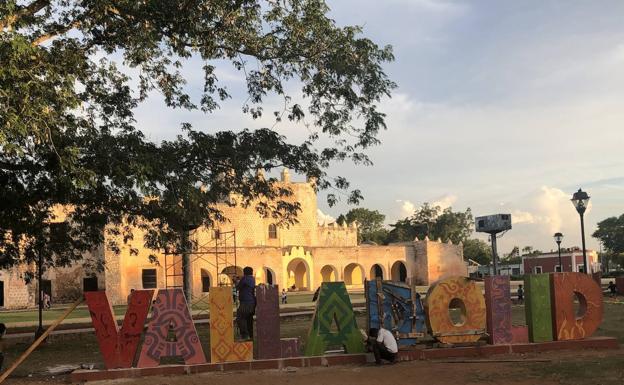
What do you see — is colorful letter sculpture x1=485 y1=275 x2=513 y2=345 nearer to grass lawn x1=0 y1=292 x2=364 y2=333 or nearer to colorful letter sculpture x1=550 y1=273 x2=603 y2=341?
colorful letter sculpture x1=550 y1=273 x2=603 y2=341

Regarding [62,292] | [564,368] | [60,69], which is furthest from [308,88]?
[62,292]

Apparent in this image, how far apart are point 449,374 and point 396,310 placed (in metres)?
1.75

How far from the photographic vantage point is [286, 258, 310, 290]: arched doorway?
157 ft

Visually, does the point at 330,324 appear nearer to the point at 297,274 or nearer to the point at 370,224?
the point at 297,274

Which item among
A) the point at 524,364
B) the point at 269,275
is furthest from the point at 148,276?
the point at 524,364

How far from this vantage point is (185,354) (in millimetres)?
9500

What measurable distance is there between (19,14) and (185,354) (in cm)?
610

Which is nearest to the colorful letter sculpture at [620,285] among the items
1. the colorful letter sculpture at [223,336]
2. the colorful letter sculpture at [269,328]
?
the colorful letter sculpture at [269,328]

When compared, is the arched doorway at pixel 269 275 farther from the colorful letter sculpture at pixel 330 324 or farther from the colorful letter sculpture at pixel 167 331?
the colorful letter sculpture at pixel 167 331

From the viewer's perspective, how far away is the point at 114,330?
934 cm

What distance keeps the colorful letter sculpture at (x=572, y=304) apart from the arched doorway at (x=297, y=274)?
36723mm

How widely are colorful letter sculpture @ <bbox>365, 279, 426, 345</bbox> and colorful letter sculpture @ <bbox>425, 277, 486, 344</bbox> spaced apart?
226mm

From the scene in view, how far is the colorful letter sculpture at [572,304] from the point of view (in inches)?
412

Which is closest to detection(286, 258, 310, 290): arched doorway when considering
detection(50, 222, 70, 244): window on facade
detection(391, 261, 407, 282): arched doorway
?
detection(391, 261, 407, 282): arched doorway
